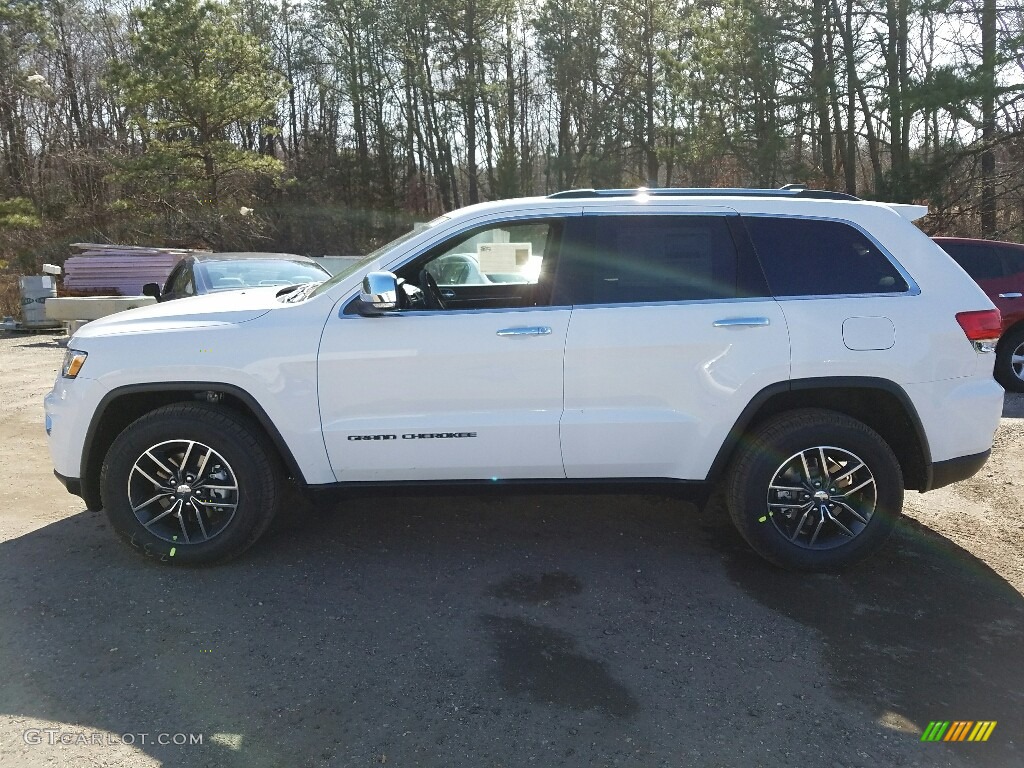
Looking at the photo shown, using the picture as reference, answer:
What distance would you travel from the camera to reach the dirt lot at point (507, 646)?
2576 mm

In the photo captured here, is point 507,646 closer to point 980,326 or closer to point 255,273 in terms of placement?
point 980,326

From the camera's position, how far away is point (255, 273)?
25.3ft

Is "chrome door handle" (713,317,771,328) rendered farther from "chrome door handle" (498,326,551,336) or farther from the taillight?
the taillight

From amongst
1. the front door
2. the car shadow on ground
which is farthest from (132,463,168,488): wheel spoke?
the front door

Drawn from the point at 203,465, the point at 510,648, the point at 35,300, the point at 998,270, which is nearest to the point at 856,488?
the point at 510,648

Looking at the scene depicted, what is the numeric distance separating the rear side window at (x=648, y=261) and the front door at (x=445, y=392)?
192 mm

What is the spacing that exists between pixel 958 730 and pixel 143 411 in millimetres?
4003

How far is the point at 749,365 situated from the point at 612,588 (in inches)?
51.2

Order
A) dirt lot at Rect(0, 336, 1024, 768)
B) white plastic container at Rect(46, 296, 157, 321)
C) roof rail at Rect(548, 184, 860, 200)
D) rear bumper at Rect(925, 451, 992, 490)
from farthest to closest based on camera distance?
white plastic container at Rect(46, 296, 157, 321), roof rail at Rect(548, 184, 860, 200), rear bumper at Rect(925, 451, 992, 490), dirt lot at Rect(0, 336, 1024, 768)

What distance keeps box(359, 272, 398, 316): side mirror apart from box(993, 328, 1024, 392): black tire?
7748mm

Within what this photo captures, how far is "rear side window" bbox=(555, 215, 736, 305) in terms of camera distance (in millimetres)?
3756

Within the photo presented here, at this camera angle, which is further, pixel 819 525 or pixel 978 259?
pixel 978 259

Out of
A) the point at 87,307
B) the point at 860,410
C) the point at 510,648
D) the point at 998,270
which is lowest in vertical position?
the point at 510,648

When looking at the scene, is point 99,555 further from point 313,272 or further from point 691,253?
point 313,272
